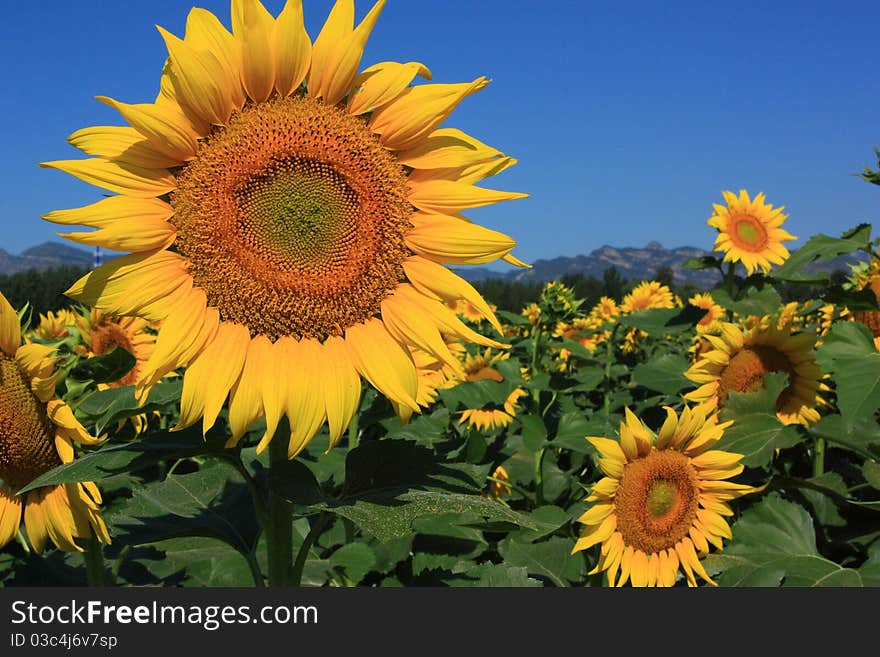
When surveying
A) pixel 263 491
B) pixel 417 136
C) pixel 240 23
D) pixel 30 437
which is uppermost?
pixel 240 23

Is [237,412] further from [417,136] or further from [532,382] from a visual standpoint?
[532,382]

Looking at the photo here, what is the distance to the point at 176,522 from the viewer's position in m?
2.24

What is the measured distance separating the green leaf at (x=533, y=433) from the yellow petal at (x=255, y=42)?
299cm

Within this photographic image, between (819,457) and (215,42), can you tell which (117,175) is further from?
(819,457)

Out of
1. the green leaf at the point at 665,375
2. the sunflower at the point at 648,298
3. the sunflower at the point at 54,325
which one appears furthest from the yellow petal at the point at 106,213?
the sunflower at the point at 648,298

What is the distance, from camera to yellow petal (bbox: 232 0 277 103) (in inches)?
→ 69.3

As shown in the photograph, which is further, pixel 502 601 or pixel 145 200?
pixel 502 601

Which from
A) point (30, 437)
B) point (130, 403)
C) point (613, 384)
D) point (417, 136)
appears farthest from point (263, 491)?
point (613, 384)

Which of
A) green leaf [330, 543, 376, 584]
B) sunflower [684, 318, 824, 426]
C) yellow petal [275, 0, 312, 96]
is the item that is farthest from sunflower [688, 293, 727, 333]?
yellow petal [275, 0, 312, 96]

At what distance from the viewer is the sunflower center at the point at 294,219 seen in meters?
1.85

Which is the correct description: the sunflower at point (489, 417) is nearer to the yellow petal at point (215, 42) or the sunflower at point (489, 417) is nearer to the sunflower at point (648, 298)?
the yellow petal at point (215, 42)

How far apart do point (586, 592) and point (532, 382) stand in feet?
9.54

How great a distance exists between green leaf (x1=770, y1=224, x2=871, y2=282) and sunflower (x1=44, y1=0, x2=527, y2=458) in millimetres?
2764

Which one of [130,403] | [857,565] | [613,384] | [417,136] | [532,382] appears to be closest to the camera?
[417,136]
